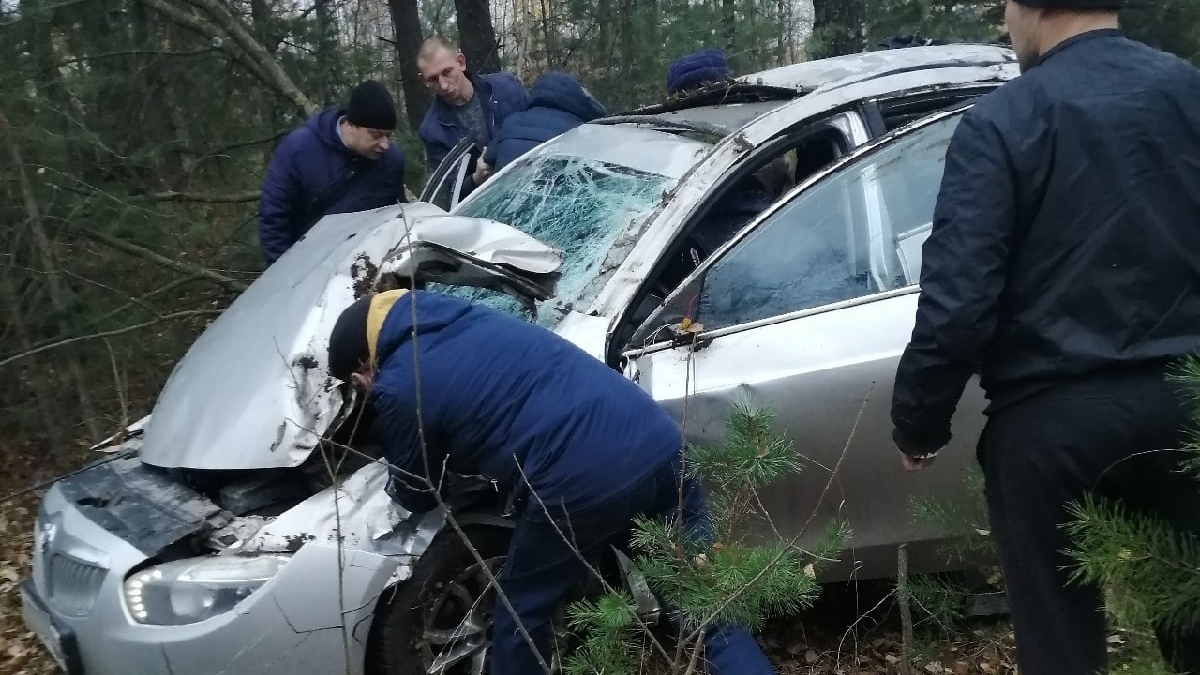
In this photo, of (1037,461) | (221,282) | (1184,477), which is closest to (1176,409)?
(1184,477)

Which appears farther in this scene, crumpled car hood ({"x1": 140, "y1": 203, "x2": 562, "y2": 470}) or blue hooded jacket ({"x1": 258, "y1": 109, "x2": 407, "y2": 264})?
blue hooded jacket ({"x1": 258, "y1": 109, "x2": 407, "y2": 264})

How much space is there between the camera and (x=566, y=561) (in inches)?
99.2

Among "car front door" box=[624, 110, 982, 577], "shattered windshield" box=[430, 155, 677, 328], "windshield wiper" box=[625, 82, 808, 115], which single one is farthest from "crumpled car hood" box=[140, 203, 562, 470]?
"windshield wiper" box=[625, 82, 808, 115]

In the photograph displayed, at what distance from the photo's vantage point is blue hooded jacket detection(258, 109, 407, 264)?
183 inches

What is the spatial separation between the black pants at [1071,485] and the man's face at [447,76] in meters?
3.88

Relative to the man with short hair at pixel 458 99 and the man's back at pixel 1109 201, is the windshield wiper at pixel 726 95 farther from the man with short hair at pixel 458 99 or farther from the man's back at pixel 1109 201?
the man's back at pixel 1109 201

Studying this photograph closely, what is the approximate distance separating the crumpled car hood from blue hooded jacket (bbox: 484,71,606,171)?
1.11 meters

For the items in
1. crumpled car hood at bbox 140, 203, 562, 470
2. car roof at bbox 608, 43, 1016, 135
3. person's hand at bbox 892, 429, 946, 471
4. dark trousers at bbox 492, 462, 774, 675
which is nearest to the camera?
person's hand at bbox 892, 429, 946, 471

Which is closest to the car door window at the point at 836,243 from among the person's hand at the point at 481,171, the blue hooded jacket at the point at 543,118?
the blue hooded jacket at the point at 543,118

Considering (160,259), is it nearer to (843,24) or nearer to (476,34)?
(476,34)

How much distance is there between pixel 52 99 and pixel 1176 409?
633cm

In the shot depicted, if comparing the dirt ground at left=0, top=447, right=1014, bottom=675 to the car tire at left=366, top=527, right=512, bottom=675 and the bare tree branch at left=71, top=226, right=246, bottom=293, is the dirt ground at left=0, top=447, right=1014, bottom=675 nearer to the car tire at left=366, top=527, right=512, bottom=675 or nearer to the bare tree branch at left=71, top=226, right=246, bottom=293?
the car tire at left=366, top=527, right=512, bottom=675

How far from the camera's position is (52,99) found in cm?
598

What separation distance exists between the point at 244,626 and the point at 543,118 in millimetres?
2826
